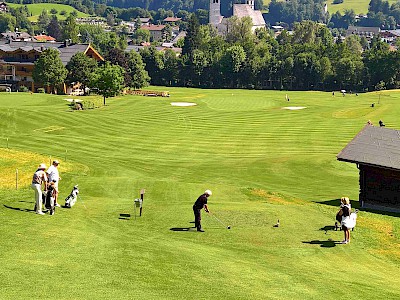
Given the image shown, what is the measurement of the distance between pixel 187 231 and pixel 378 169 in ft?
50.6

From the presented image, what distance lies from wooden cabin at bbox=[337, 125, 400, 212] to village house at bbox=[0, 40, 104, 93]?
100 m

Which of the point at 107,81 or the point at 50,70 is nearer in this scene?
the point at 107,81

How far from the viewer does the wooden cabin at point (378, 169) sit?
3625 cm

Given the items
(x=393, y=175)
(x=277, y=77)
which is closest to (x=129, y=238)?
(x=393, y=175)

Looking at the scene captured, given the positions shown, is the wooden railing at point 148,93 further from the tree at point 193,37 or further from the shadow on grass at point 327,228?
the shadow on grass at point 327,228

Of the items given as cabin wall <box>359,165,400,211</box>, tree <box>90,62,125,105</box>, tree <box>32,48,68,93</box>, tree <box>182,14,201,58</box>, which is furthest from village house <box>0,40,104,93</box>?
cabin wall <box>359,165,400,211</box>

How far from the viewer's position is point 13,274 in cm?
1833

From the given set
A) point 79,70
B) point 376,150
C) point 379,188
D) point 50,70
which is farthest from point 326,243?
point 79,70

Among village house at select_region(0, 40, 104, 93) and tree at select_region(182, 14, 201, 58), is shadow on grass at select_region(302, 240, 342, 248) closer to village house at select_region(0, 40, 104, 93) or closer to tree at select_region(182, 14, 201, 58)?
village house at select_region(0, 40, 104, 93)

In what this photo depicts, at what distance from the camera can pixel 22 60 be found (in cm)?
13512

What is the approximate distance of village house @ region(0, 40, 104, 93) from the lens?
132875 millimetres

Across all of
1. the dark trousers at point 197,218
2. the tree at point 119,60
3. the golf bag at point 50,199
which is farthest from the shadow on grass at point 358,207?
the tree at point 119,60

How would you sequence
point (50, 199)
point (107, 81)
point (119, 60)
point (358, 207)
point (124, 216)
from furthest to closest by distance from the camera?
point (119, 60) < point (107, 81) < point (358, 207) < point (124, 216) < point (50, 199)

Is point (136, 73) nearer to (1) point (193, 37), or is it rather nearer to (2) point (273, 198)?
(1) point (193, 37)
